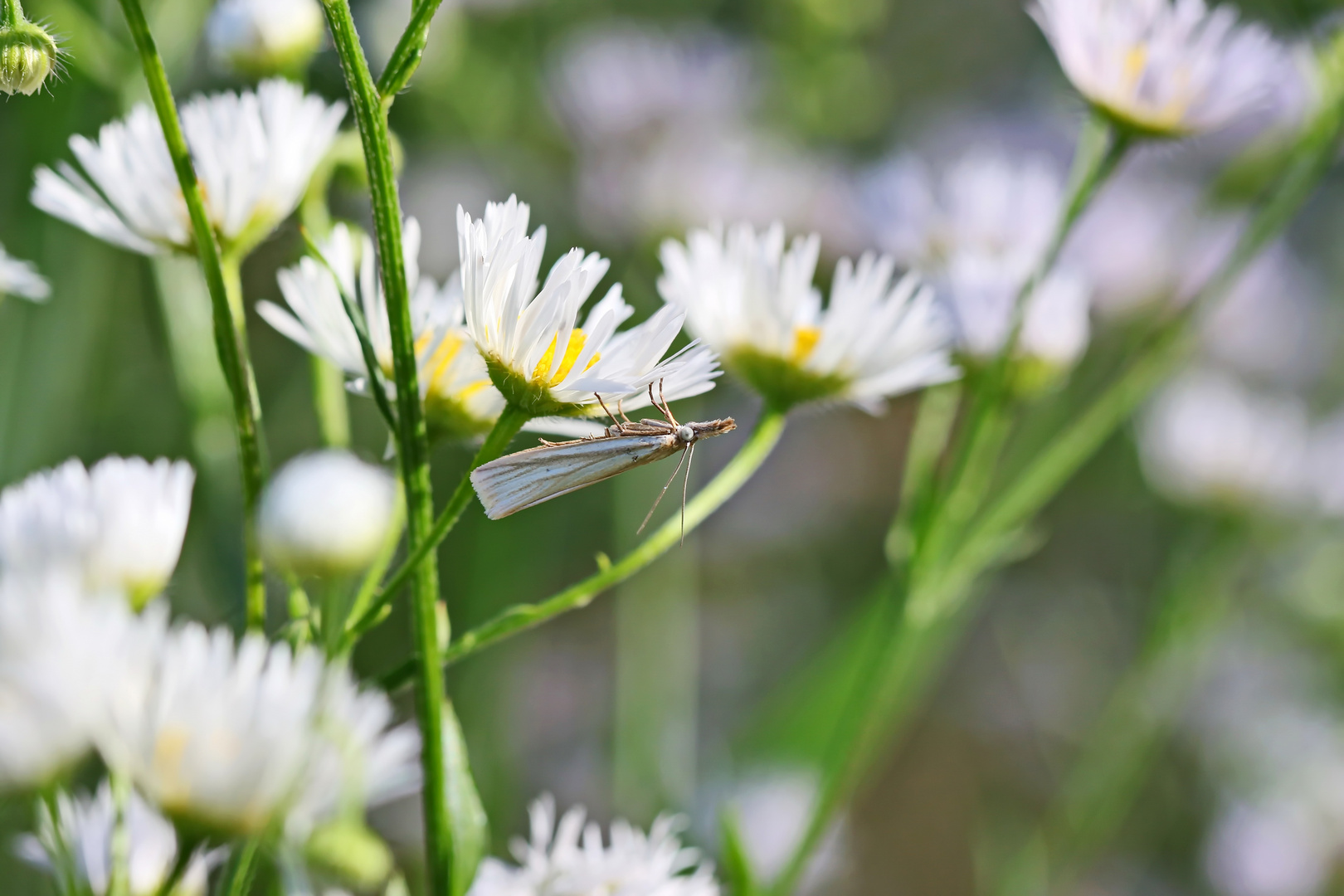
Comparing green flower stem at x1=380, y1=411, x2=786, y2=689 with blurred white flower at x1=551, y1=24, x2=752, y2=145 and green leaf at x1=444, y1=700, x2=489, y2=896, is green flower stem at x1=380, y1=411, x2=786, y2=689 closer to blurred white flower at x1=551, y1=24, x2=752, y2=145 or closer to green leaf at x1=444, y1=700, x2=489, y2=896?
green leaf at x1=444, y1=700, x2=489, y2=896

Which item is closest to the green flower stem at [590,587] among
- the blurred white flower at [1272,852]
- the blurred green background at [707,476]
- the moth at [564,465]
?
the moth at [564,465]

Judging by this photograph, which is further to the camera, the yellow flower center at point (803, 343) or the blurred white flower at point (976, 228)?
the blurred white flower at point (976, 228)

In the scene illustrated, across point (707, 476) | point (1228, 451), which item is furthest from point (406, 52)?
point (707, 476)

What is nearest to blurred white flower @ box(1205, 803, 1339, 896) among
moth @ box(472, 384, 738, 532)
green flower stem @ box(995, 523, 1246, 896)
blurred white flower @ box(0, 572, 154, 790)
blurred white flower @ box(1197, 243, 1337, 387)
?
green flower stem @ box(995, 523, 1246, 896)

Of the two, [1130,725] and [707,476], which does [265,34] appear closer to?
[1130,725]

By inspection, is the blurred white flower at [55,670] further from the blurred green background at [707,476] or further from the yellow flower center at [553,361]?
the blurred green background at [707,476]

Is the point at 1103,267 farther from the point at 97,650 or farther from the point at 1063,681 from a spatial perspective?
the point at 97,650

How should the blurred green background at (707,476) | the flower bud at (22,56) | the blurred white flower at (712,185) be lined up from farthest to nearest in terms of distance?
the blurred white flower at (712,185) < the blurred green background at (707,476) < the flower bud at (22,56)
